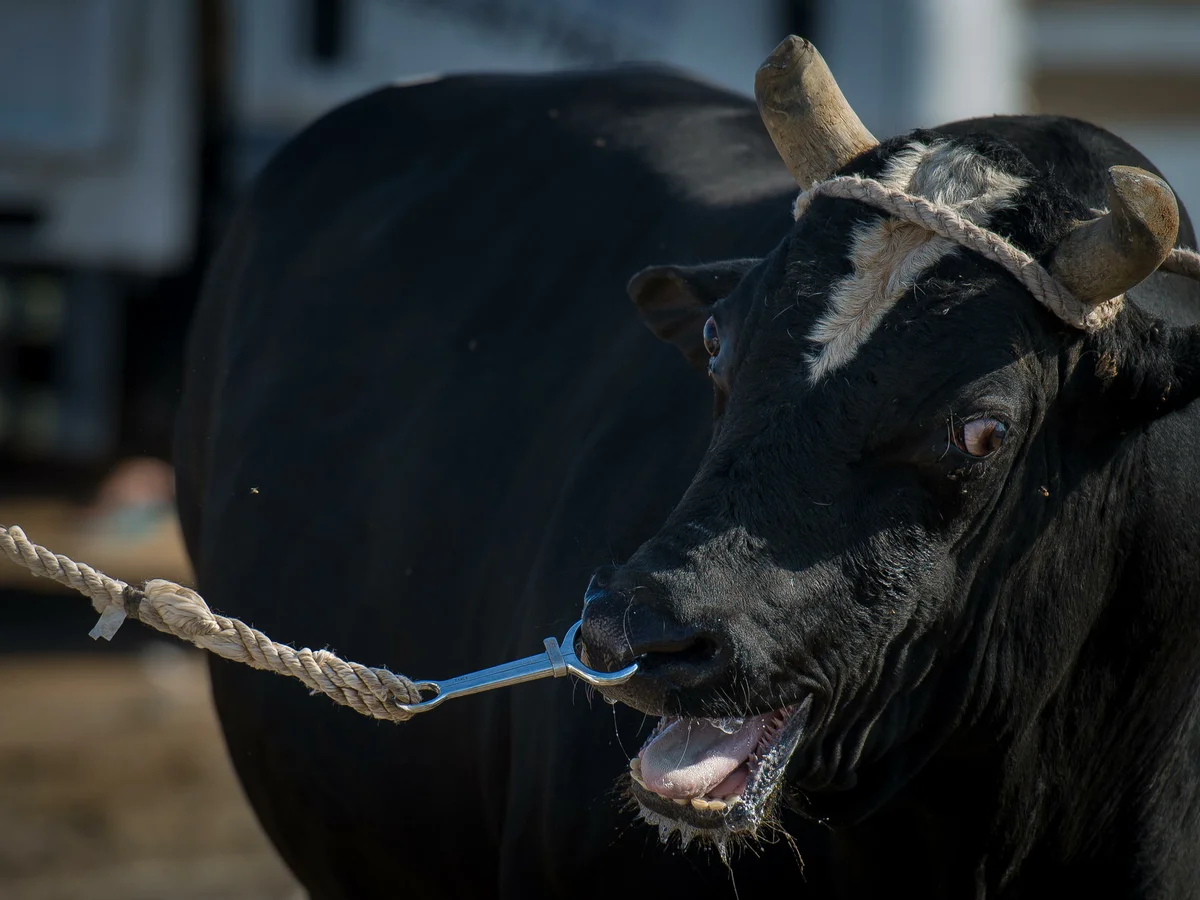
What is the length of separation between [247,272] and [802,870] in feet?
7.36

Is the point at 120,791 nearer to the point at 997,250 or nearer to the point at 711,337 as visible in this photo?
the point at 711,337

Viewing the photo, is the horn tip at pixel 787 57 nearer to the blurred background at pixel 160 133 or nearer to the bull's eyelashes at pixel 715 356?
the bull's eyelashes at pixel 715 356

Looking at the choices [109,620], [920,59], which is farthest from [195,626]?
[920,59]

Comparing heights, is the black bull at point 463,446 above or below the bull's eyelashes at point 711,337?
below

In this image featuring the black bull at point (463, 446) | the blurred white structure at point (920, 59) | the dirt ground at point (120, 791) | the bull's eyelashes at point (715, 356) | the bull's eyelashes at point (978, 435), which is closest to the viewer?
the bull's eyelashes at point (978, 435)

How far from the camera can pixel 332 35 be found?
7.28 m

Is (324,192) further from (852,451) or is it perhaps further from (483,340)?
(852,451)

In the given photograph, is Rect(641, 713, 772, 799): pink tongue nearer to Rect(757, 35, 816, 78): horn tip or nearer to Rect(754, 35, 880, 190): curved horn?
Rect(754, 35, 880, 190): curved horn

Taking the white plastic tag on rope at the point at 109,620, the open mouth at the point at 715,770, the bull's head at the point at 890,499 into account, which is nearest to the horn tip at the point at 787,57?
the bull's head at the point at 890,499

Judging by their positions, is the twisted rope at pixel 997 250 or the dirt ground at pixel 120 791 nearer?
the twisted rope at pixel 997 250

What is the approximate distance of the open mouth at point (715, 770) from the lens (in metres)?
2.03

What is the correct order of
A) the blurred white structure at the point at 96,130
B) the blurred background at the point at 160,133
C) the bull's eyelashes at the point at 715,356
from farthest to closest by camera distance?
1. the blurred white structure at the point at 96,130
2. the blurred background at the point at 160,133
3. the bull's eyelashes at the point at 715,356

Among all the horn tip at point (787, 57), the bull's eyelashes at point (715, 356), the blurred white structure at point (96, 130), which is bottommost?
the blurred white structure at point (96, 130)

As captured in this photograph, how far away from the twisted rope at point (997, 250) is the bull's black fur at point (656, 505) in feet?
0.10
